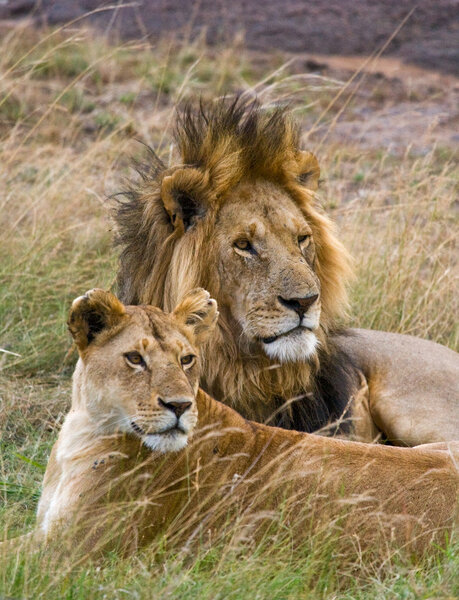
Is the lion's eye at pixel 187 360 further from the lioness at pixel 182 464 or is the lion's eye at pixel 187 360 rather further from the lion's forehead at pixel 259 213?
the lion's forehead at pixel 259 213

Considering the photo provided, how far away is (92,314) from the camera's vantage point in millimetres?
3387

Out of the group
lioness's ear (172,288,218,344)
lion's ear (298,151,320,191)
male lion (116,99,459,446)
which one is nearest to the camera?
lioness's ear (172,288,218,344)

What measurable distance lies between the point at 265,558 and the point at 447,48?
31.5ft

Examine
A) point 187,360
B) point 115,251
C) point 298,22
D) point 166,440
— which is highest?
point 187,360

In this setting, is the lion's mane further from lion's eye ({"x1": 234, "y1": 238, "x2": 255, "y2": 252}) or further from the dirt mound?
the dirt mound

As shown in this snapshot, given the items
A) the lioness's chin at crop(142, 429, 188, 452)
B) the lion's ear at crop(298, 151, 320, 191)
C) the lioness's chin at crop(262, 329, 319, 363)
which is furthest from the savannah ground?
the lion's ear at crop(298, 151, 320, 191)

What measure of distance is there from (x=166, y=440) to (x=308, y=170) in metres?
1.69

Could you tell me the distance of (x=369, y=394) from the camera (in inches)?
190

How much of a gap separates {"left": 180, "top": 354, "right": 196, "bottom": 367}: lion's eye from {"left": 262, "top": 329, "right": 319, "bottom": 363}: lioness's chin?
1.91 feet

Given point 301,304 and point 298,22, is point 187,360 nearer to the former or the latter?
point 301,304

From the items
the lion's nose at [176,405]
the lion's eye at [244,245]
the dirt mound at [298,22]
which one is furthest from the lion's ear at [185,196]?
the dirt mound at [298,22]

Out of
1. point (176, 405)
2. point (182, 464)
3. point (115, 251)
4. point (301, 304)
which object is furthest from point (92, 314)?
point (115, 251)

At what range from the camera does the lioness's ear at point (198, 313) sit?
3.55m

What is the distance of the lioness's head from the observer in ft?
10.4
